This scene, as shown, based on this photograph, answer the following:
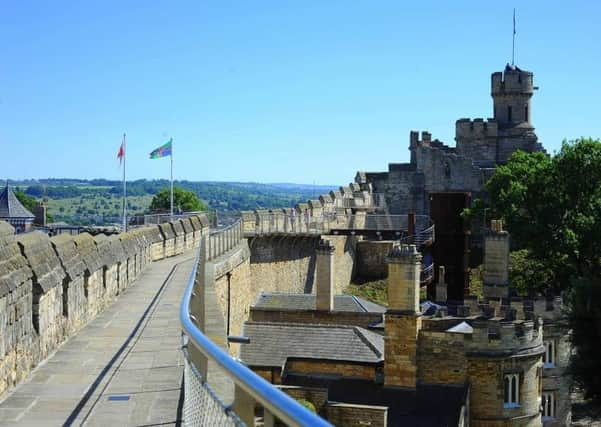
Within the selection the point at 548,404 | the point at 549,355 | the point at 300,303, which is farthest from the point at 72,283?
the point at 549,355

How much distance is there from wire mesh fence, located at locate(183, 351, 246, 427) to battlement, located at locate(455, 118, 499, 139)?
49489mm

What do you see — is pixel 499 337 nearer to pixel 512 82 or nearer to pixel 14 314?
pixel 14 314

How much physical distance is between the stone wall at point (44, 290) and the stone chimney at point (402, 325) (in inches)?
366

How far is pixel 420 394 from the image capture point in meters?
22.4

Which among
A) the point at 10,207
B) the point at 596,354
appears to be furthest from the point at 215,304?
the point at 10,207

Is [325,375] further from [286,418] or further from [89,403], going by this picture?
[286,418]

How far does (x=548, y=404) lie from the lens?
87.2ft

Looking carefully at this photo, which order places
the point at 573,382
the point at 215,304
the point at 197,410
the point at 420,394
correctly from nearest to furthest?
the point at 197,410 → the point at 215,304 → the point at 420,394 → the point at 573,382

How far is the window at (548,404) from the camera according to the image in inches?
A: 1040

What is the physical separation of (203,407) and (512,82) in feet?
175

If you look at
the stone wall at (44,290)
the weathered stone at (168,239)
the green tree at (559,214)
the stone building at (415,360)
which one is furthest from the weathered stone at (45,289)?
the green tree at (559,214)

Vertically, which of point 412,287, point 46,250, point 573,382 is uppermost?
point 46,250

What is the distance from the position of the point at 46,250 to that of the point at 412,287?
48.5 ft

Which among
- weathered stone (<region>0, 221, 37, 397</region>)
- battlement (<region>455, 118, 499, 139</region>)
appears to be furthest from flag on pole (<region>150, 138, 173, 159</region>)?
weathered stone (<region>0, 221, 37, 397</region>)
